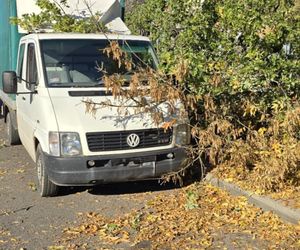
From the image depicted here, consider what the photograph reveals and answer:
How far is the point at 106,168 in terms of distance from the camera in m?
6.05

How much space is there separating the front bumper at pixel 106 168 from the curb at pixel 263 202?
0.86 m

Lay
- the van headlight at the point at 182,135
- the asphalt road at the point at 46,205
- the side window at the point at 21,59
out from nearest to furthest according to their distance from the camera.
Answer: the asphalt road at the point at 46,205
the van headlight at the point at 182,135
the side window at the point at 21,59

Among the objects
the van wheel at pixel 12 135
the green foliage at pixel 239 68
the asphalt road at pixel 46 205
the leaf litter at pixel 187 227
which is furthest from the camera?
the van wheel at pixel 12 135

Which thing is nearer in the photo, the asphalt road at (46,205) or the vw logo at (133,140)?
the asphalt road at (46,205)

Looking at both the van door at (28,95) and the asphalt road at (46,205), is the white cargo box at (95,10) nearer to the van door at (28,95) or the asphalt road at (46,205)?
the van door at (28,95)

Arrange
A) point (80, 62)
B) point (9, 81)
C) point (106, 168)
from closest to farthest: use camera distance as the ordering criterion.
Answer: point (106, 168), point (9, 81), point (80, 62)

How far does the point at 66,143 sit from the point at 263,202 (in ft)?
7.89

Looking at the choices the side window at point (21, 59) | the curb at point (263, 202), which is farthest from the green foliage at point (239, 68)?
the side window at point (21, 59)

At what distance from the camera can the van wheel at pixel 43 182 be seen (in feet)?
21.2

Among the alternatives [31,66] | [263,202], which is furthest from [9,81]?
[263,202]

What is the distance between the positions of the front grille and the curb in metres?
0.97

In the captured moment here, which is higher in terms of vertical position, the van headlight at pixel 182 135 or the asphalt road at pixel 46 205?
the van headlight at pixel 182 135

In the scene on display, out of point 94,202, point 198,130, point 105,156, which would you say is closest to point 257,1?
point 198,130

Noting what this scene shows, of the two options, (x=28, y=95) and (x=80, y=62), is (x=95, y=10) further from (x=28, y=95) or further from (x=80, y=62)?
(x=28, y=95)
